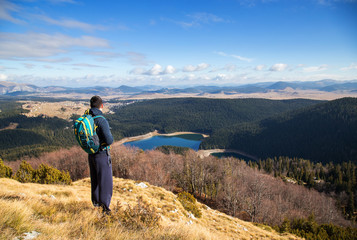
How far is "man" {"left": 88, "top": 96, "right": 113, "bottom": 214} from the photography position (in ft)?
16.3

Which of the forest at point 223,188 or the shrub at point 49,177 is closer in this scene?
the shrub at point 49,177

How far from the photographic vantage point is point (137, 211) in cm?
559

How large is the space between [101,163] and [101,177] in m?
0.42

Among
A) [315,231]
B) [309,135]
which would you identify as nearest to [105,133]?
[315,231]

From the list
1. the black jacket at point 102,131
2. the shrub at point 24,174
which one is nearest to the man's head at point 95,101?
the black jacket at point 102,131

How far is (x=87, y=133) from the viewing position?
4613 millimetres

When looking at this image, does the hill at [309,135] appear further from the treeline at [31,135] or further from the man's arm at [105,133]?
the man's arm at [105,133]

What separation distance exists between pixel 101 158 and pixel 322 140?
163857 mm

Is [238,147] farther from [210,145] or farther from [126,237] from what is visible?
[126,237]

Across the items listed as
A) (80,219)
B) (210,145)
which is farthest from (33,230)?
(210,145)

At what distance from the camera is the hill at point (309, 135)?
386 ft

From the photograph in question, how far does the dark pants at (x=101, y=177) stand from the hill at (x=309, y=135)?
14167cm

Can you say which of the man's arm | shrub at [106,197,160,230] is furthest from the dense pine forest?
the man's arm

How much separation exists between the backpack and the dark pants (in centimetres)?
46
